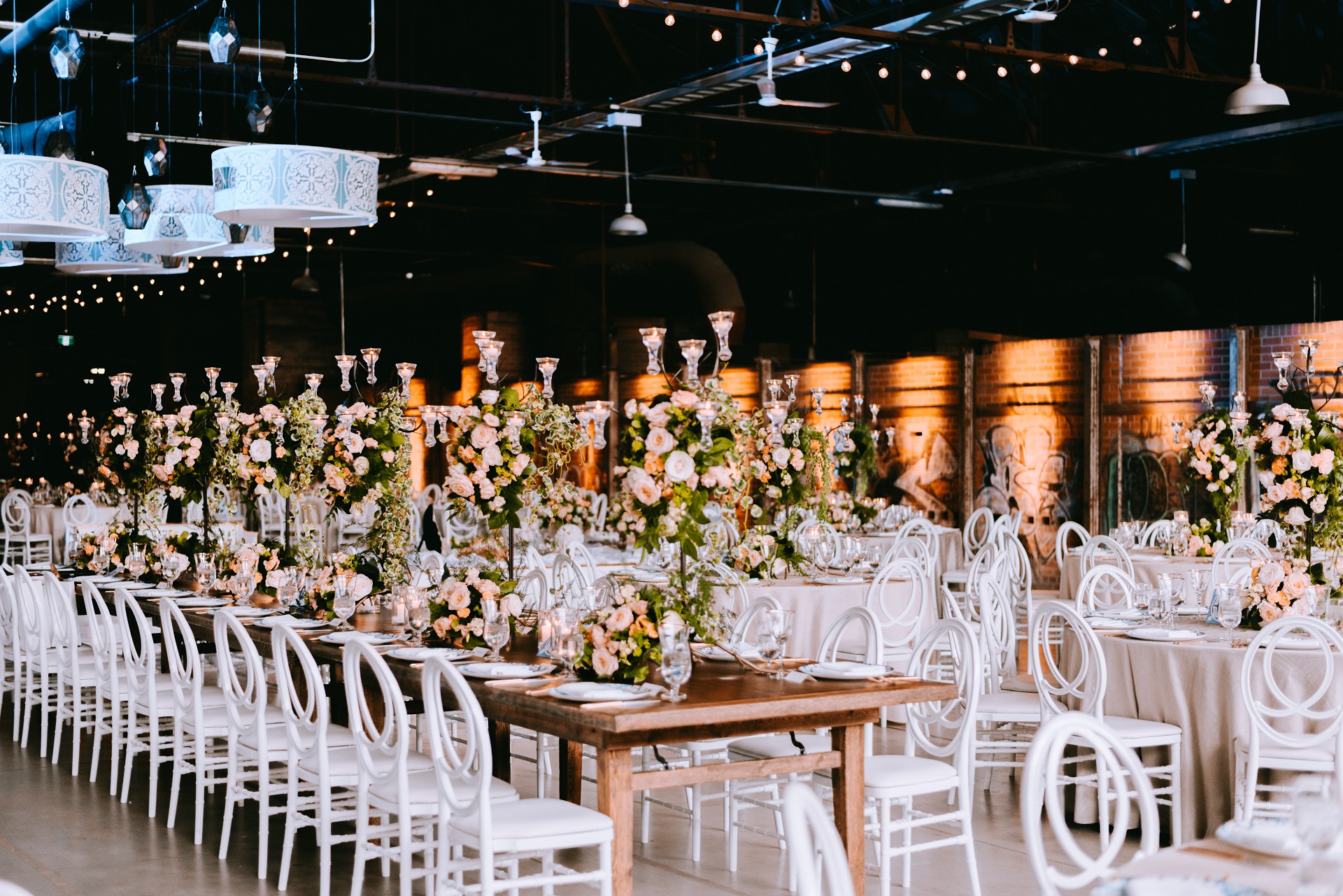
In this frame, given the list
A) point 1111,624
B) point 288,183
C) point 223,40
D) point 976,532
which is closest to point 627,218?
point 976,532

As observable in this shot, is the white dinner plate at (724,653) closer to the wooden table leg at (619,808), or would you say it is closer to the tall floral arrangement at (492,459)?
the wooden table leg at (619,808)

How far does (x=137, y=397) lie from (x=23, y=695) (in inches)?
300

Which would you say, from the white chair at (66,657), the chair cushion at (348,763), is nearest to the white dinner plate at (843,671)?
the chair cushion at (348,763)

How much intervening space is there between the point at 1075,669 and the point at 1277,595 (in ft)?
2.73

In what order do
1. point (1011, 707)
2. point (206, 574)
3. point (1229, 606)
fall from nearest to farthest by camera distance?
point (1229, 606)
point (1011, 707)
point (206, 574)

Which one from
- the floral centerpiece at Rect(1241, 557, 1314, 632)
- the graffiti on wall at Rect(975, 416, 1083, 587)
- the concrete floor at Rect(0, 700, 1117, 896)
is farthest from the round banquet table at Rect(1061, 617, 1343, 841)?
the graffiti on wall at Rect(975, 416, 1083, 587)

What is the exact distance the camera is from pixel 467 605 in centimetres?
536

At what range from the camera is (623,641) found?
14.7 feet

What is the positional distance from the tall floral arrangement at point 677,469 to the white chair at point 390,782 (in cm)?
88

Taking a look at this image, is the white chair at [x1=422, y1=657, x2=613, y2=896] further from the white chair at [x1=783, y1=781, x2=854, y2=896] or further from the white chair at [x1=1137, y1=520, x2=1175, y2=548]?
the white chair at [x1=1137, y1=520, x2=1175, y2=548]

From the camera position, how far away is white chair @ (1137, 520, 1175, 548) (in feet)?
34.1

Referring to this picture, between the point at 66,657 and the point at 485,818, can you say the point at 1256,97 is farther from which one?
the point at 66,657

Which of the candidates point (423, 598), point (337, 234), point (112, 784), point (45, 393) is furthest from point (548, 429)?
point (45, 393)

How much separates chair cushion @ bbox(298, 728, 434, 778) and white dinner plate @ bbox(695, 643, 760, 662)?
0.98 m
